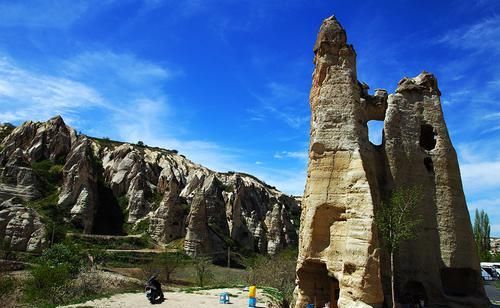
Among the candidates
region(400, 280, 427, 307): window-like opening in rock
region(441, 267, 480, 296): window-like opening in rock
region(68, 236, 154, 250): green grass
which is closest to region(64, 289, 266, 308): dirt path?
region(400, 280, 427, 307): window-like opening in rock

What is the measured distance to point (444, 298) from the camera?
55.5 feet

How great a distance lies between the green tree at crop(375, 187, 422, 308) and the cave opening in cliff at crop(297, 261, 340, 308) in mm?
2604

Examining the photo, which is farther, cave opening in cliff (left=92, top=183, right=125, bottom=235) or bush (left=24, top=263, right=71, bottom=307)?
cave opening in cliff (left=92, top=183, right=125, bottom=235)

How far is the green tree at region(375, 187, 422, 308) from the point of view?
1563cm

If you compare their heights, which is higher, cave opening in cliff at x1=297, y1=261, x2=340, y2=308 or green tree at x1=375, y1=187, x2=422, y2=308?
green tree at x1=375, y1=187, x2=422, y2=308

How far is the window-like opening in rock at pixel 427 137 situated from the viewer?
65.1 feet

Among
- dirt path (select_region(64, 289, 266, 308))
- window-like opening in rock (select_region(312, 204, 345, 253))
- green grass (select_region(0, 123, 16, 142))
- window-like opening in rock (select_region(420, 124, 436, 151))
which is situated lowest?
dirt path (select_region(64, 289, 266, 308))

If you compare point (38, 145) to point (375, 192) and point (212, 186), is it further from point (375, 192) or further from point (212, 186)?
point (375, 192)

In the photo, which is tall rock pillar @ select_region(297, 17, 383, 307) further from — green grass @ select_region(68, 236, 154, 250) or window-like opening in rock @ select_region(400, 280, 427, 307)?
green grass @ select_region(68, 236, 154, 250)

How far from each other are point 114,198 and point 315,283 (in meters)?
47.5

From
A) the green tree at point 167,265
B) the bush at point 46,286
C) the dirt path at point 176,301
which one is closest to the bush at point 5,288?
the bush at point 46,286

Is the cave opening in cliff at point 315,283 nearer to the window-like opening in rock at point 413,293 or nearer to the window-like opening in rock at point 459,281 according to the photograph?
the window-like opening in rock at point 413,293

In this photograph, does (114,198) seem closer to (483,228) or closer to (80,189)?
(80,189)

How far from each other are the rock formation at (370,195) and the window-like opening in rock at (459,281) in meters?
0.04
